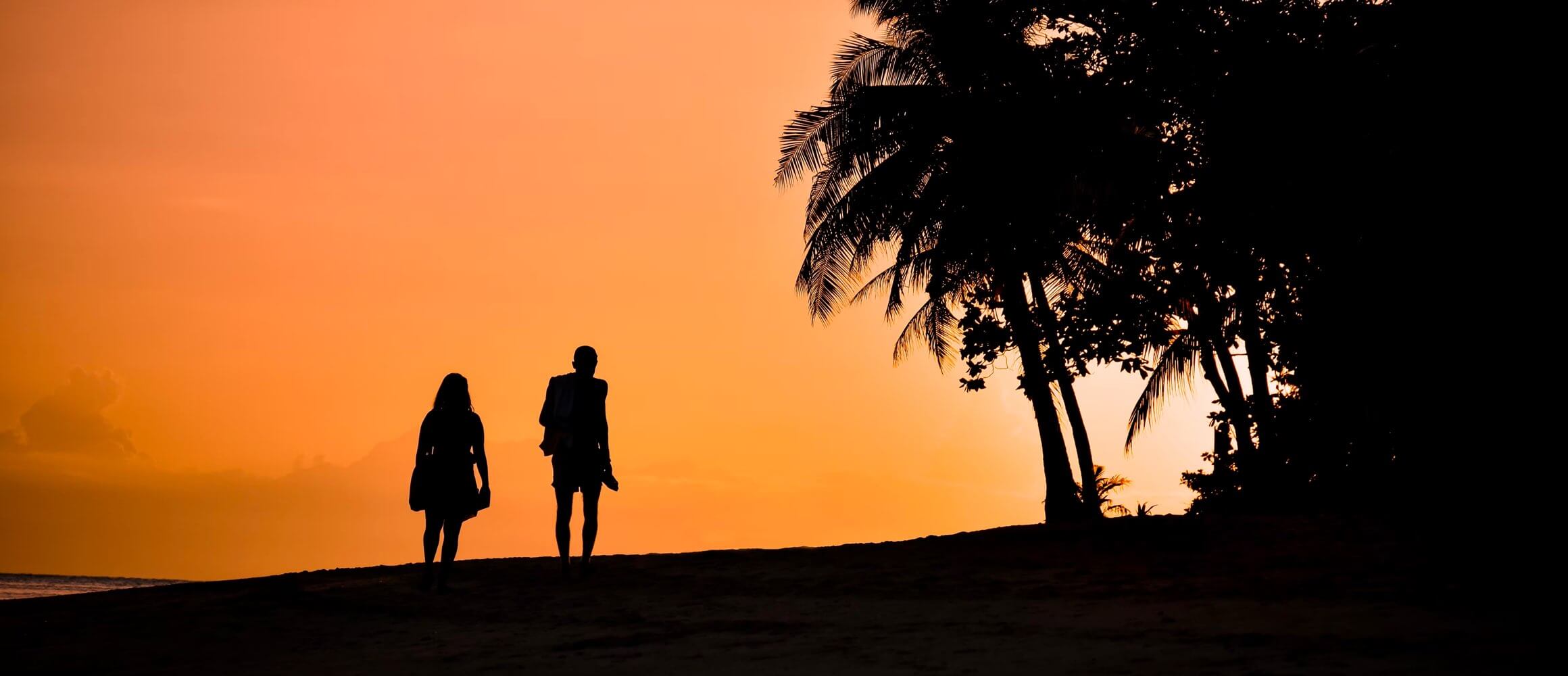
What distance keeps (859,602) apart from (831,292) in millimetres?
12595

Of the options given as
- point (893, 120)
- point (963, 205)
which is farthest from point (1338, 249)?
point (893, 120)

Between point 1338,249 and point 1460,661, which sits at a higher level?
point 1338,249

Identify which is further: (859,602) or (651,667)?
(859,602)

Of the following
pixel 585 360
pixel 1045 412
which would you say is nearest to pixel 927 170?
pixel 1045 412

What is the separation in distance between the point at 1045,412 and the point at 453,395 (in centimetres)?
1230

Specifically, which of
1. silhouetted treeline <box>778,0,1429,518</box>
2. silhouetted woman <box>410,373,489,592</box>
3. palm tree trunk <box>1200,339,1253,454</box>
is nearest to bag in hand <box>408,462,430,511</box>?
silhouetted woman <box>410,373,489,592</box>

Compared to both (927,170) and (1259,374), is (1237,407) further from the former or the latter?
(927,170)

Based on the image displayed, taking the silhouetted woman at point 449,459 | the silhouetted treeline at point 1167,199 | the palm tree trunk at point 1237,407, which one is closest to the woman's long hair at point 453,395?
the silhouetted woman at point 449,459

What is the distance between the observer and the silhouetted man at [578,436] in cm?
1077

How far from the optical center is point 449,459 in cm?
1048

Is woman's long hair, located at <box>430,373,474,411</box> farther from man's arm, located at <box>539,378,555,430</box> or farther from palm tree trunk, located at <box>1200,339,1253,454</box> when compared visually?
palm tree trunk, located at <box>1200,339,1253,454</box>

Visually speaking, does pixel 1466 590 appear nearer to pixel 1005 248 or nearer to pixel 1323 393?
pixel 1323 393

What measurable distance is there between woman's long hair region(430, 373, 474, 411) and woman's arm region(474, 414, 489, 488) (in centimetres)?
17

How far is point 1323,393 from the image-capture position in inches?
390
